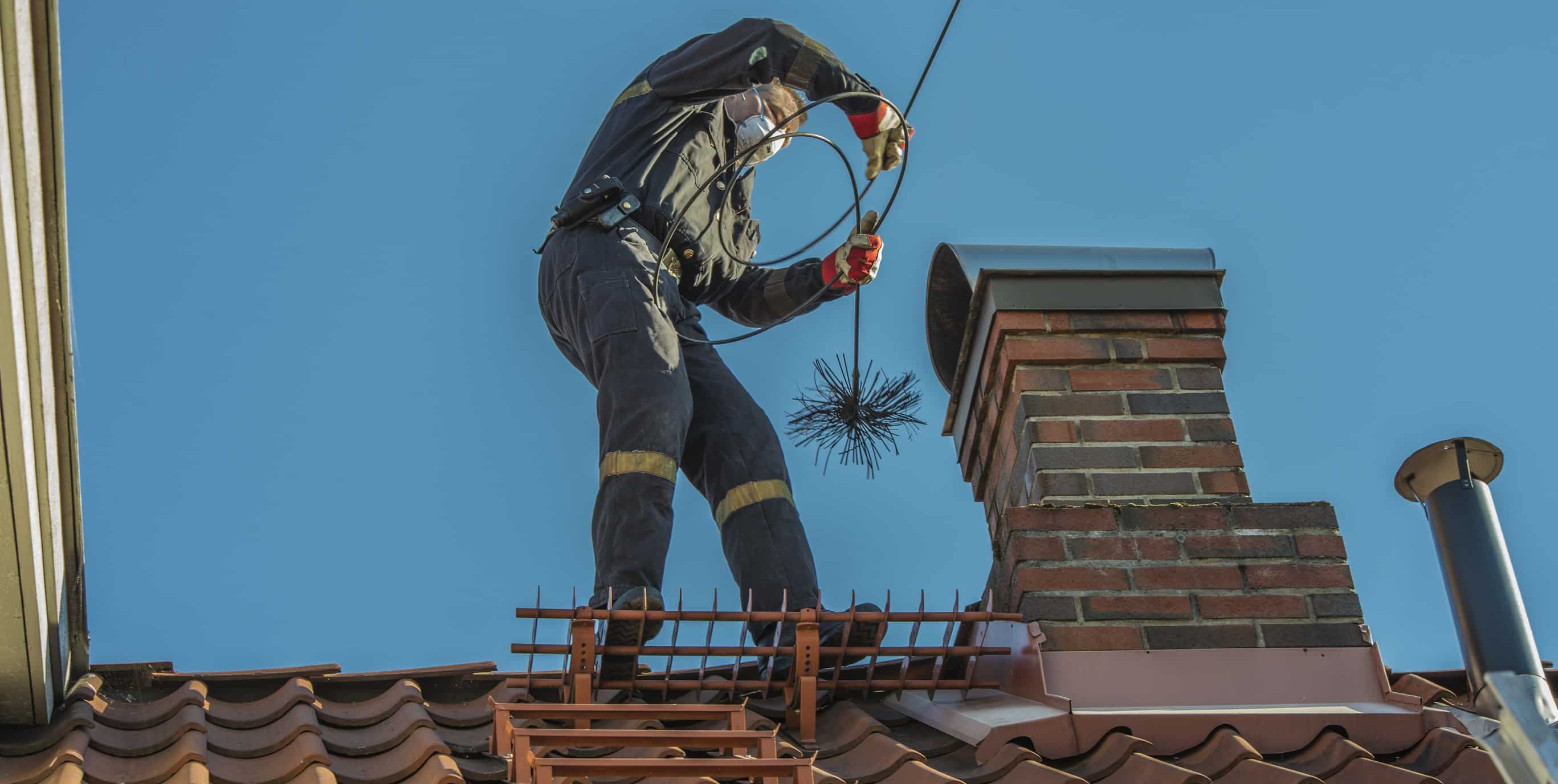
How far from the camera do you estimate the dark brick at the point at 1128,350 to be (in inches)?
184

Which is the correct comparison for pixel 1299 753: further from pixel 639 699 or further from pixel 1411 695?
pixel 639 699

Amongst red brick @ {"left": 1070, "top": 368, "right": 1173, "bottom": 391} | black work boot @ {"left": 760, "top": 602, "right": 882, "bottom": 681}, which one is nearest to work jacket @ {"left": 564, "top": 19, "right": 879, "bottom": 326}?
red brick @ {"left": 1070, "top": 368, "right": 1173, "bottom": 391}

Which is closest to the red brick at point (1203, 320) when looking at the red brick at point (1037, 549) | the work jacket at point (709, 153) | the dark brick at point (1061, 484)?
the dark brick at point (1061, 484)

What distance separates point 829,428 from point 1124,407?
1.20m

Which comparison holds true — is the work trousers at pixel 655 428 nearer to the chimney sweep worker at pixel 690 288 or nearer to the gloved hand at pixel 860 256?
the chimney sweep worker at pixel 690 288

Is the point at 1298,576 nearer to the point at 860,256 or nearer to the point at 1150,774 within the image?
the point at 1150,774

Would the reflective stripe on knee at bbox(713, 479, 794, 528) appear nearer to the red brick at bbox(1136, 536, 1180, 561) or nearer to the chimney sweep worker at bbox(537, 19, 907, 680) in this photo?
the chimney sweep worker at bbox(537, 19, 907, 680)

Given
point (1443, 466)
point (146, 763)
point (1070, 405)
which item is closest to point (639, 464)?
point (1070, 405)

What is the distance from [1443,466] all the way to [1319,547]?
75.5 inches

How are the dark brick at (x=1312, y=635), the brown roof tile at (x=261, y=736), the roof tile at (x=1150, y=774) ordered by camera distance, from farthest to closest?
1. the dark brick at (x=1312, y=635)
2. the brown roof tile at (x=261, y=736)
3. the roof tile at (x=1150, y=774)

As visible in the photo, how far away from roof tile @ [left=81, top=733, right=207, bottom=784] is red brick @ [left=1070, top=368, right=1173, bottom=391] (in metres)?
2.46

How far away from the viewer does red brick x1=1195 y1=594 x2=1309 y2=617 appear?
4.08 meters

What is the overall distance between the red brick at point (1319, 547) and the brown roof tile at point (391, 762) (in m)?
2.17

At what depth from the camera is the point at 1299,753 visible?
12.0 ft
